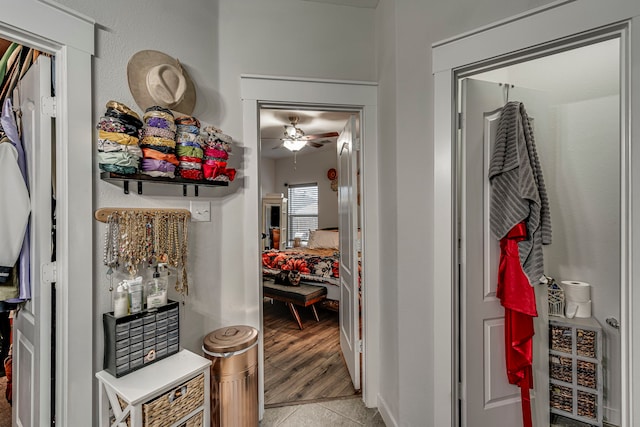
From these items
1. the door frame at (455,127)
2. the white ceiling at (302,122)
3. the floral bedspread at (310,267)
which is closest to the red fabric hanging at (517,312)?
the door frame at (455,127)

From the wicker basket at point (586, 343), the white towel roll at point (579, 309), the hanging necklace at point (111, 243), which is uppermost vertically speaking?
the hanging necklace at point (111, 243)

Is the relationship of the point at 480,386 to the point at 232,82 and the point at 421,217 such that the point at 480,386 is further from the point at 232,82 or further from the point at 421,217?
the point at 232,82

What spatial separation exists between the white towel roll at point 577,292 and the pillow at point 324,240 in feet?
11.5

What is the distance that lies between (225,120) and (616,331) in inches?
115

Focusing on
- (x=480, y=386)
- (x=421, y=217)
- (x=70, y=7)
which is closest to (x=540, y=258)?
(x=421, y=217)

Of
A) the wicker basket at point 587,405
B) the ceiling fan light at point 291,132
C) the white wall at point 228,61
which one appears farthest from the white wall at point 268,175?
the wicker basket at point 587,405

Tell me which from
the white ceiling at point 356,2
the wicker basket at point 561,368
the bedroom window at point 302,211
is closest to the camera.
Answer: the wicker basket at point 561,368

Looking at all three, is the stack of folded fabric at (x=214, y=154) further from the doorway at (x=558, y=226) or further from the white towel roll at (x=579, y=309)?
the white towel roll at (x=579, y=309)

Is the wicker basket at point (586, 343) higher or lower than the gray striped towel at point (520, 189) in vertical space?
lower

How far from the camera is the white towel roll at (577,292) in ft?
6.33

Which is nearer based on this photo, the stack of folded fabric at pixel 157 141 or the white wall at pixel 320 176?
the stack of folded fabric at pixel 157 141

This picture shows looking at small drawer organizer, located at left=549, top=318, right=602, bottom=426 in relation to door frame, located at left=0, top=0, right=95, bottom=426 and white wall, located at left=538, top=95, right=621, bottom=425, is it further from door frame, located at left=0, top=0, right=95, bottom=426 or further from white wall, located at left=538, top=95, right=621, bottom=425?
door frame, located at left=0, top=0, right=95, bottom=426

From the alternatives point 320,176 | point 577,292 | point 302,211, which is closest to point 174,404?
point 577,292

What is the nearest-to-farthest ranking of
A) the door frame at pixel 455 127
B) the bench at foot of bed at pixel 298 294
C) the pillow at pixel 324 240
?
the door frame at pixel 455 127, the bench at foot of bed at pixel 298 294, the pillow at pixel 324 240
